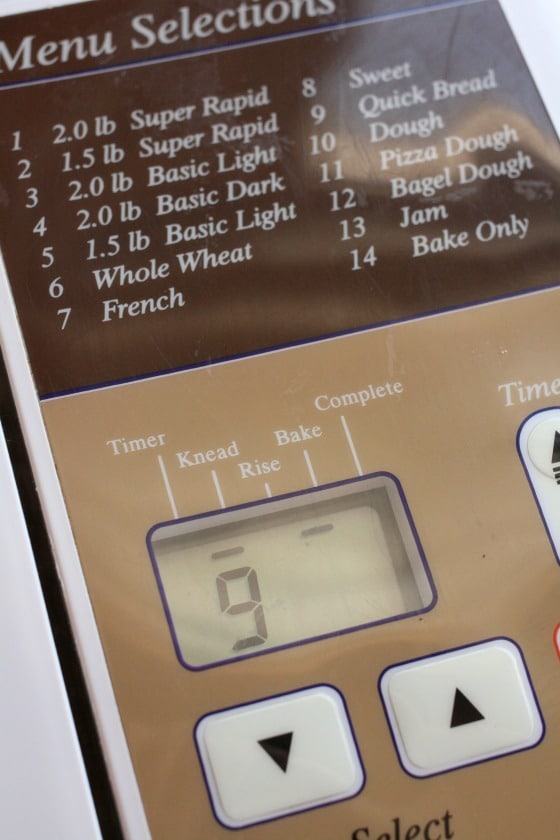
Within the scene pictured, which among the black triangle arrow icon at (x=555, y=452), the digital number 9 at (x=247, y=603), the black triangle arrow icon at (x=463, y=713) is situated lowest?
the black triangle arrow icon at (x=463, y=713)

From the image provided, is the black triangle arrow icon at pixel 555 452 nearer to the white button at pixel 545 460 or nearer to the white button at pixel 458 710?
the white button at pixel 545 460

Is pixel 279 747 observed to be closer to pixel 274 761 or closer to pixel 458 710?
pixel 274 761

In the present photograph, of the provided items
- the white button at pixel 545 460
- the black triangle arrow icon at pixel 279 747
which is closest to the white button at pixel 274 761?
the black triangle arrow icon at pixel 279 747

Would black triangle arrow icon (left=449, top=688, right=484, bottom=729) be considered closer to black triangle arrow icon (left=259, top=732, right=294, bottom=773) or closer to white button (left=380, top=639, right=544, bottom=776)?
white button (left=380, top=639, right=544, bottom=776)

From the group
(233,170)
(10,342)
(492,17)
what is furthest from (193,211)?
(492,17)

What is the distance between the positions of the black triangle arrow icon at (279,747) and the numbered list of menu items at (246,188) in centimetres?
25

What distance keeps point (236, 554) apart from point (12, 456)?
17 centimetres

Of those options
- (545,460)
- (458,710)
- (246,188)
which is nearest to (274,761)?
(458,710)

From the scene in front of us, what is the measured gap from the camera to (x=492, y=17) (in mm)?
678

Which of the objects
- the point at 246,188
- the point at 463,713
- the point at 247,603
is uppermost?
the point at 246,188

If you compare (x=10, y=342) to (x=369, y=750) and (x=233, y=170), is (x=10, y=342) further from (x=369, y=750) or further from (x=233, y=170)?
(x=369, y=750)

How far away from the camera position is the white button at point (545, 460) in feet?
1.89

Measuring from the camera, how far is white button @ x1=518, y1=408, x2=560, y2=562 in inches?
22.7

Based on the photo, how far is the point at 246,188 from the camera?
634 mm
